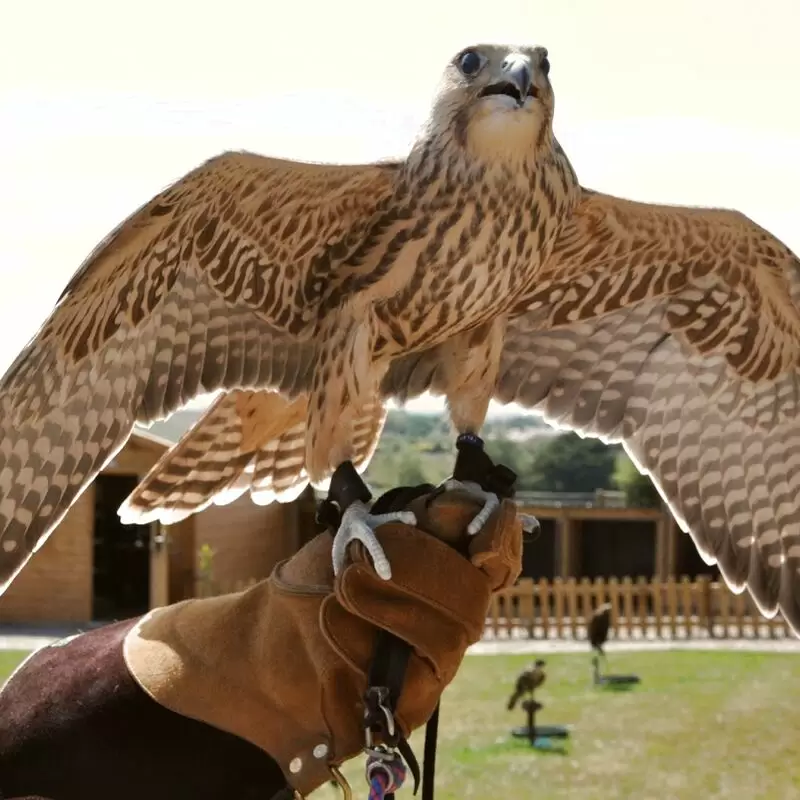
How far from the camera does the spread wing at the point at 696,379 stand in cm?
307

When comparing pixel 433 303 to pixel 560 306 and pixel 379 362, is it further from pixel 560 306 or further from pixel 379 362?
pixel 560 306

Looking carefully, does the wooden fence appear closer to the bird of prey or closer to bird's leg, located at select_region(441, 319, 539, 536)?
the bird of prey

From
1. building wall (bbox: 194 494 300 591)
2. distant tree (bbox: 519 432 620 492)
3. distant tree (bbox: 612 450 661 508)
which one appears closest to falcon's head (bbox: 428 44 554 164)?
building wall (bbox: 194 494 300 591)

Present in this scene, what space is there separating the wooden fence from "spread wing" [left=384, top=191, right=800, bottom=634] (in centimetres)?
991

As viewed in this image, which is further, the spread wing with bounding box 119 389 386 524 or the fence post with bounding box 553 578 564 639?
the fence post with bounding box 553 578 564 639

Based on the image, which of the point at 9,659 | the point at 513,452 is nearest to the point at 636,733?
the point at 9,659

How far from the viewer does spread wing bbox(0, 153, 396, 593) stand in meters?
2.59

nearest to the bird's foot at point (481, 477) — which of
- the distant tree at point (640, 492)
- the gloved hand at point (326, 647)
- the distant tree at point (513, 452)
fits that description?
the gloved hand at point (326, 647)

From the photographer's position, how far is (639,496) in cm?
1549

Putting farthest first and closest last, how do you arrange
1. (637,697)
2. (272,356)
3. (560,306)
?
1. (637,697)
2. (560,306)
3. (272,356)

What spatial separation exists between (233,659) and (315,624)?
0.51 feet

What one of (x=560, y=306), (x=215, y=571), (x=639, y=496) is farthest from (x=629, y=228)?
(x=639, y=496)

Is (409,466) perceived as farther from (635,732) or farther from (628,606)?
(635,732)

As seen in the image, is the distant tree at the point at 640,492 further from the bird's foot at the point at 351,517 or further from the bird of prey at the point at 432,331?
the bird's foot at the point at 351,517
